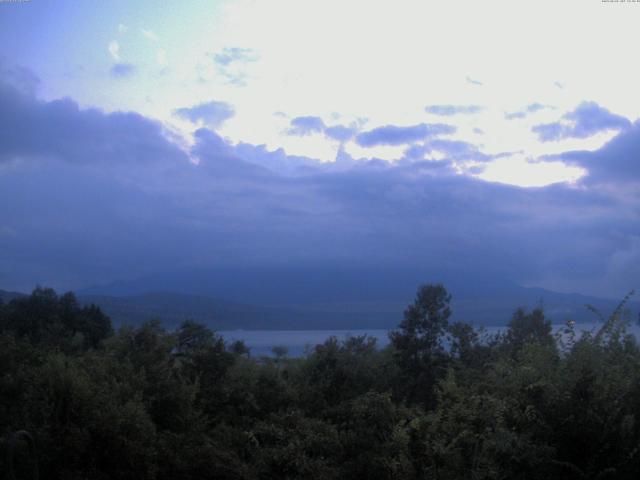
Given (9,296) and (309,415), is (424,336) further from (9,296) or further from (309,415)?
(9,296)

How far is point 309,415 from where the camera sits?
1220 centimetres

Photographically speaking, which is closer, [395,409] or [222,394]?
[395,409]

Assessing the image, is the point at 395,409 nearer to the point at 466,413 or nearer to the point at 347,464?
the point at 347,464

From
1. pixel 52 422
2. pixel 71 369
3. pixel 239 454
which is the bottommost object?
pixel 239 454

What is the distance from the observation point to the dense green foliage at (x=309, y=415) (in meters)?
7.29

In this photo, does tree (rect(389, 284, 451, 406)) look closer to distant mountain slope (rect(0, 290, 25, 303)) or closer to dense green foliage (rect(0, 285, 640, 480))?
dense green foliage (rect(0, 285, 640, 480))

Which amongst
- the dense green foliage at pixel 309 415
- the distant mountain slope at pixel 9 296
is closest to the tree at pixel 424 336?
the dense green foliage at pixel 309 415

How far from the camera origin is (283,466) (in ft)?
30.2

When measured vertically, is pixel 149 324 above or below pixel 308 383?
above

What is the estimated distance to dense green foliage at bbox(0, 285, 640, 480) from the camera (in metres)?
7.29

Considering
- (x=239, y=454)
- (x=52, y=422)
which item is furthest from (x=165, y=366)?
(x=52, y=422)

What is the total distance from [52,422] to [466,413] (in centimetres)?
506

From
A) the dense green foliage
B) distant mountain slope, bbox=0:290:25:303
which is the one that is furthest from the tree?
distant mountain slope, bbox=0:290:25:303

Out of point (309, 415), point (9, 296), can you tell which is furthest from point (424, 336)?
point (9, 296)
